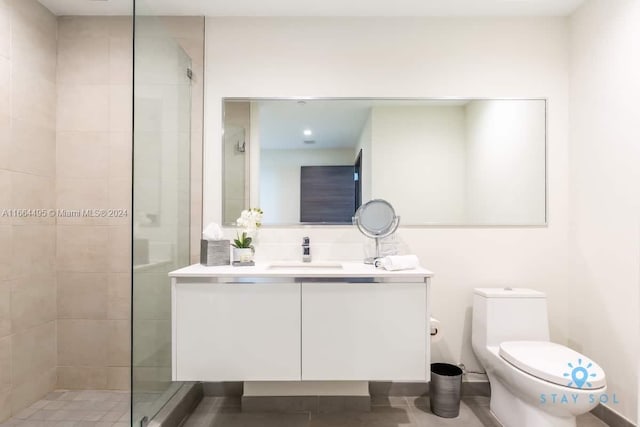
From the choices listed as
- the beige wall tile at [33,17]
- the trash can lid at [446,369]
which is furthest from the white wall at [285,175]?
the beige wall tile at [33,17]

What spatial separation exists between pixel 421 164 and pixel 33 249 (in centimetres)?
232

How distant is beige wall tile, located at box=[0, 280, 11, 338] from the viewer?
1.88 metres

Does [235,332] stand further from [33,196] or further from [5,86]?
[5,86]

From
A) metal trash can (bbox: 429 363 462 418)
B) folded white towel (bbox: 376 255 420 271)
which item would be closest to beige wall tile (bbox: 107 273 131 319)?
folded white towel (bbox: 376 255 420 271)

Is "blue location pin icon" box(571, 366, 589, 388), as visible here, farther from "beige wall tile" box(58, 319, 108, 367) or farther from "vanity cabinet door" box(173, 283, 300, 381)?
"beige wall tile" box(58, 319, 108, 367)

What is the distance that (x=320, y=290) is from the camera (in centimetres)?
175

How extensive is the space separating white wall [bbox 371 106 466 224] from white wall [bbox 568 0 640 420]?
26.6 inches

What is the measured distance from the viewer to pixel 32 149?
208cm

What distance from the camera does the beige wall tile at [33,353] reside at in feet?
6.47

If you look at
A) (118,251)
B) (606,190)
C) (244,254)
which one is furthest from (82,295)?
(606,190)

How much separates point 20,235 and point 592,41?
132 inches

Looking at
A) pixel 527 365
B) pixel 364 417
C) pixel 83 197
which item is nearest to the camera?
pixel 527 365

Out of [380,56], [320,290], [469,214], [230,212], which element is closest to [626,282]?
[469,214]

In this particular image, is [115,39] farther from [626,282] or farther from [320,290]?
[626,282]
